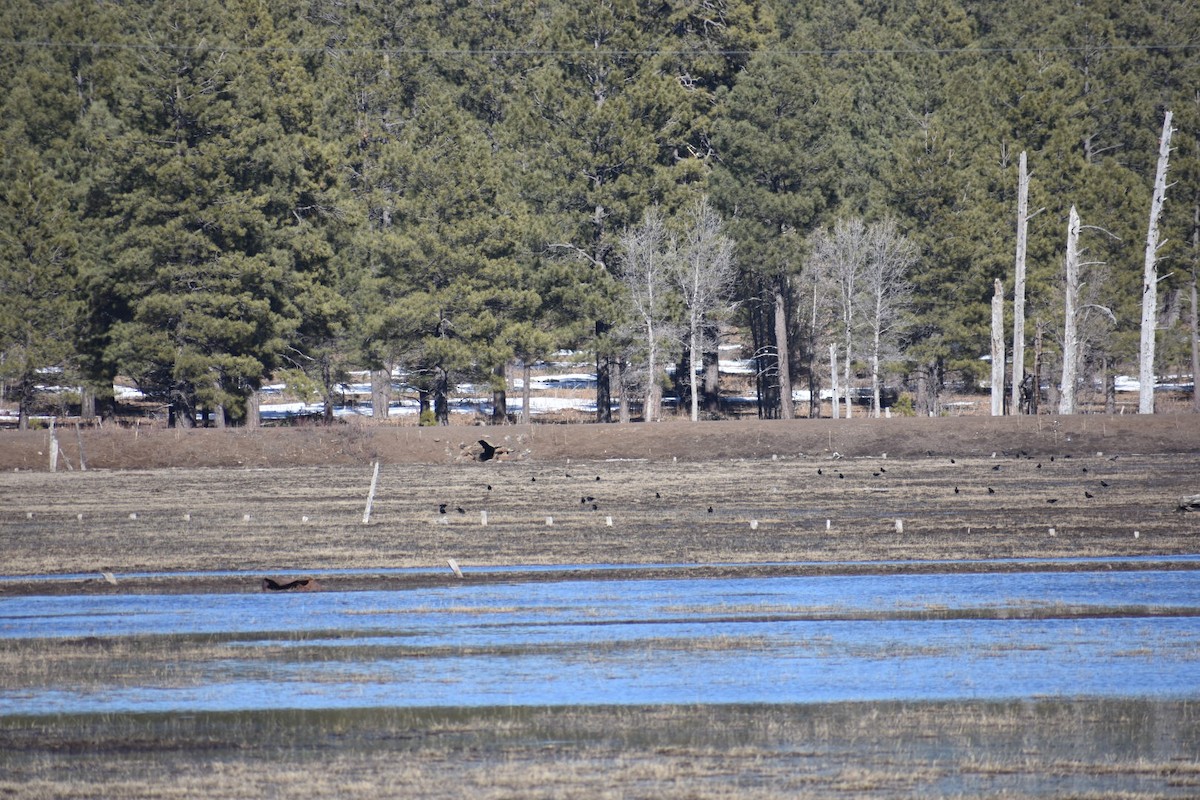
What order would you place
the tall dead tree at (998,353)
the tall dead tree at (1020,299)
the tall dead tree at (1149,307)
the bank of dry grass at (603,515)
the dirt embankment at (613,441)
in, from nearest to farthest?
the bank of dry grass at (603,515), the dirt embankment at (613,441), the tall dead tree at (1149,307), the tall dead tree at (1020,299), the tall dead tree at (998,353)

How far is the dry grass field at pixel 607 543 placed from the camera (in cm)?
1505

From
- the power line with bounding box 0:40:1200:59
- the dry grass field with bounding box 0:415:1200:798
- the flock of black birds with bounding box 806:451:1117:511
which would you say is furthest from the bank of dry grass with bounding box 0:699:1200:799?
the power line with bounding box 0:40:1200:59

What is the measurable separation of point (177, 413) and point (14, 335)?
7944mm

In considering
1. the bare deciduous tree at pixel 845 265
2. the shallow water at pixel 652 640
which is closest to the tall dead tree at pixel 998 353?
the bare deciduous tree at pixel 845 265

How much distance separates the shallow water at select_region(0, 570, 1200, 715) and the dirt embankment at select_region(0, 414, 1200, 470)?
1111 inches

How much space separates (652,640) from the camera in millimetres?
22031

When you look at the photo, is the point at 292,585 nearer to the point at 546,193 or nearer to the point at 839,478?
the point at 839,478

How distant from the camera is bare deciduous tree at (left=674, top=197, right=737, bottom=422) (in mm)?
74375

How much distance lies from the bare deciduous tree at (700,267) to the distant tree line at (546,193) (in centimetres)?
21

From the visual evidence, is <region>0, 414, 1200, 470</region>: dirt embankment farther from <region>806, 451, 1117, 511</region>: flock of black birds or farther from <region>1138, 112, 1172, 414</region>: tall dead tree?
<region>1138, 112, 1172, 414</region>: tall dead tree

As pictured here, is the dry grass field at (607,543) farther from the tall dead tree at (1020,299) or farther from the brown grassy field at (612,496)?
the tall dead tree at (1020,299)

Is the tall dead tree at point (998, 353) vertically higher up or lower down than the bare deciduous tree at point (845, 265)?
lower down

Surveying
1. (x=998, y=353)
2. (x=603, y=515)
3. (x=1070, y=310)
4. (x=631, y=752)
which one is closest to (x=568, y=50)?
(x=998, y=353)

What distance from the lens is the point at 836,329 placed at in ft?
262
